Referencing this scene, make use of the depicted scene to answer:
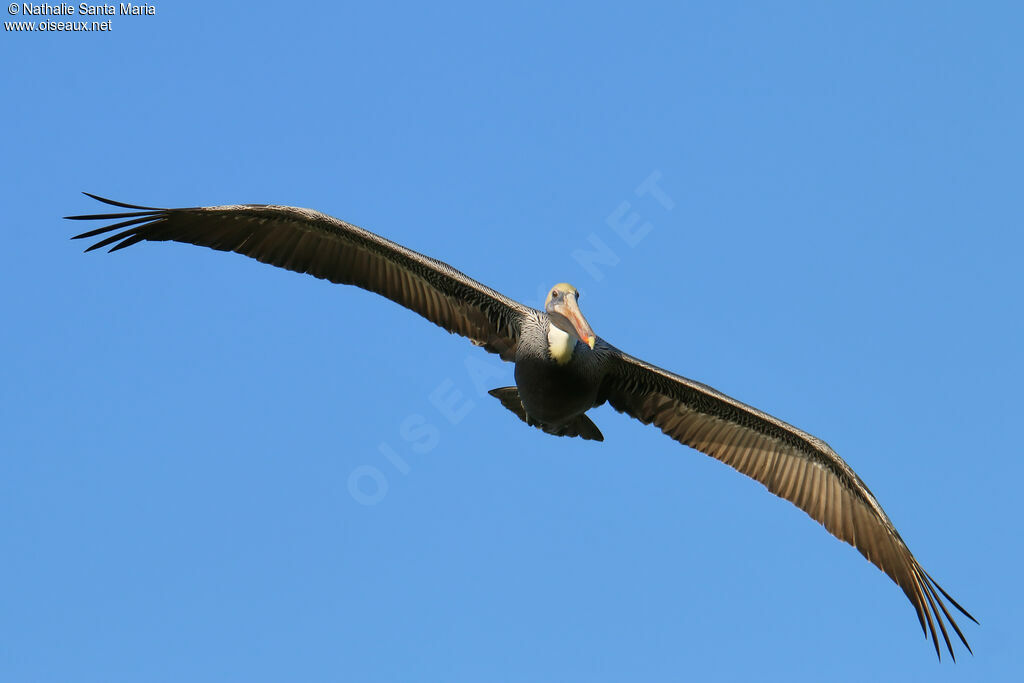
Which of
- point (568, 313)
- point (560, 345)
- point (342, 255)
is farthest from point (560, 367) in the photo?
point (342, 255)

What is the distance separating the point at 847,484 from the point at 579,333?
135 inches

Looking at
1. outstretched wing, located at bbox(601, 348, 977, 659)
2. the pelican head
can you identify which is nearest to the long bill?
the pelican head

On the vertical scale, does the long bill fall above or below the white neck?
above

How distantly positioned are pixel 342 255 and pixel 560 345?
2735 millimetres

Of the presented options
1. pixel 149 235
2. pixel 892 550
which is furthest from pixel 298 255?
pixel 892 550

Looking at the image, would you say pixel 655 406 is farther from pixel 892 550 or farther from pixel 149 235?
pixel 149 235

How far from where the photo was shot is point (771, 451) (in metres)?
13.0

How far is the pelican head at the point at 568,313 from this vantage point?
39.0 ft

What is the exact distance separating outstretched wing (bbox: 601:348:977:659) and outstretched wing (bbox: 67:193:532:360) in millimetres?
1498

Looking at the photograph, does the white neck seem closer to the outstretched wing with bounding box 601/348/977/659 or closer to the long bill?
the long bill

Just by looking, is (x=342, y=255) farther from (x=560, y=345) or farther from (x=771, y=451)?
(x=771, y=451)

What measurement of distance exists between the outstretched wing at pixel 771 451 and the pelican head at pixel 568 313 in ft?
2.53

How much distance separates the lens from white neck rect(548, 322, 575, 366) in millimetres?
11812

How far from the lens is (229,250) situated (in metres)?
12.6
